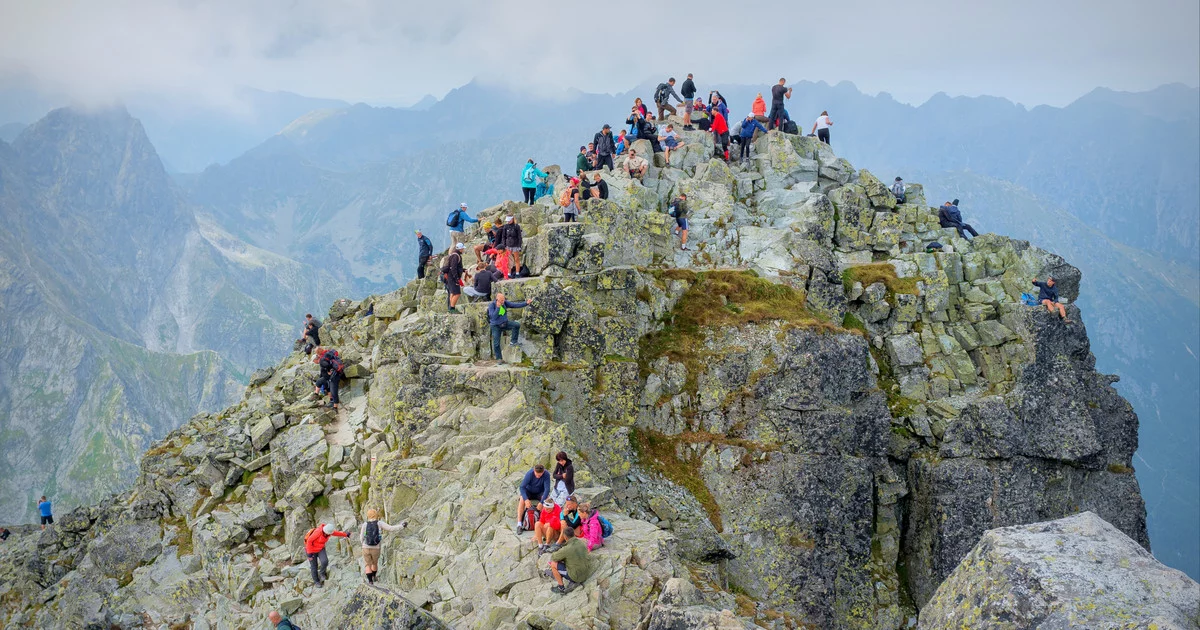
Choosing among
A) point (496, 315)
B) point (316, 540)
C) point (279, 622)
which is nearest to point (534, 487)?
point (316, 540)

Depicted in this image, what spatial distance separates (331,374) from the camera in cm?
3597

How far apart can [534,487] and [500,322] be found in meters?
9.87

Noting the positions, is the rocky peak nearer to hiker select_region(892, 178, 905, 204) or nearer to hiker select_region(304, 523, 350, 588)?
hiker select_region(304, 523, 350, 588)

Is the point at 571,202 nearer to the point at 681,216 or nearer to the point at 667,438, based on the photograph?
the point at 681,216

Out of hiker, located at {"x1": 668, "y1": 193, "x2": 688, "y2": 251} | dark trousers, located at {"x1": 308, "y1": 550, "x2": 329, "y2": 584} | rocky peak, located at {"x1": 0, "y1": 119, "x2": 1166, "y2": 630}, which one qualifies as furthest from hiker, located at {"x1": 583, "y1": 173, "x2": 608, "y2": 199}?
dark trousers, located at {"x1": 308, "y1": 550, "x2": 329, "y2": 584}

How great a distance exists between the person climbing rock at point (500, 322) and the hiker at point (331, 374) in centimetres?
980

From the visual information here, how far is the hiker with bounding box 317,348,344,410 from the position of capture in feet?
117

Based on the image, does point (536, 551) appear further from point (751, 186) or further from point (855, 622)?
point (751, 186)

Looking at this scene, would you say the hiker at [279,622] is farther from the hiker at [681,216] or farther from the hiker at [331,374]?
the hiker at [681,216]

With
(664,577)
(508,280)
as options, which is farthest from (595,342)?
(664,577)

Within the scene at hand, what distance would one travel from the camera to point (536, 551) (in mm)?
22766

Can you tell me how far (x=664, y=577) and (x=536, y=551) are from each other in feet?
14.9

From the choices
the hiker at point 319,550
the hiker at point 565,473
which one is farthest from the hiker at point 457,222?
the hiker at point 565,473

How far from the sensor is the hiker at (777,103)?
51.5 m
